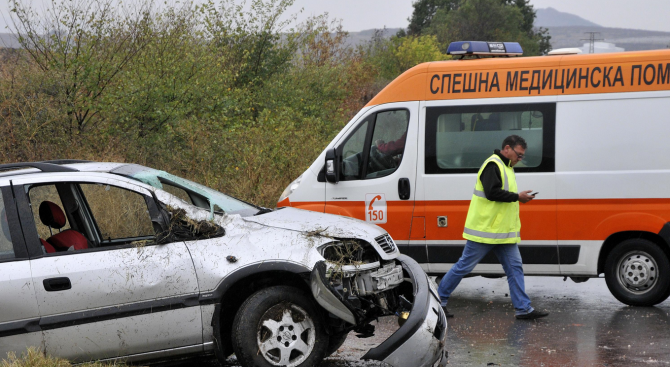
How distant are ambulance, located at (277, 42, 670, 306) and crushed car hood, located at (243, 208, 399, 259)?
2.39 metres

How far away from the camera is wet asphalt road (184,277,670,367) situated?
214 inches

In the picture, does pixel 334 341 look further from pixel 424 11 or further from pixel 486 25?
pixel 424 11

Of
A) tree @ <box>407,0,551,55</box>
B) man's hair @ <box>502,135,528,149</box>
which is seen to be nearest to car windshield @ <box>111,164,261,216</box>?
man's hair @ <box>502,135,528,149</box>

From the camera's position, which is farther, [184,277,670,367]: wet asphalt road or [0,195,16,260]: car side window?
[184,277,670,367]: wet asphalt road

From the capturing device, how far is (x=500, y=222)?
21.8 ft

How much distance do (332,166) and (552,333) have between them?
2905 millimetres

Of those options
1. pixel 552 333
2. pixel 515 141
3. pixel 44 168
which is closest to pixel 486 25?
pixel 515 141

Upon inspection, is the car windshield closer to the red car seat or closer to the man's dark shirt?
the red car seat

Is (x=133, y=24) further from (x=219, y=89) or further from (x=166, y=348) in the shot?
(x=166, y=348)

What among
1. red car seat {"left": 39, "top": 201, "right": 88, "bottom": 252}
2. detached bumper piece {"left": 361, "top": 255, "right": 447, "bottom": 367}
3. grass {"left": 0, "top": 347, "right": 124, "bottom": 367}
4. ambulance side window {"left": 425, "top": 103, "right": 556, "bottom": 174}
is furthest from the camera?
ambulance side window {"left": 425, "top": 103, "right": 556, "bottom": 174}

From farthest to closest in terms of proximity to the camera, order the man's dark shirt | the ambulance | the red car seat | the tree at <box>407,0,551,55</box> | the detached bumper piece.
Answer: the tree at <box>407,0,551,55</box>, the ambulance, the man's dark shirt, the red car seat, the detached bumper piece

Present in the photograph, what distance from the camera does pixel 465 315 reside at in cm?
704

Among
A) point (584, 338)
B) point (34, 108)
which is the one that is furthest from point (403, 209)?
point (34, 108)

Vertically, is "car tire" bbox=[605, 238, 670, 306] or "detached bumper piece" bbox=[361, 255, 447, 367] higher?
"detached bumper piece" bbox=[361, 255, 447, 367]
